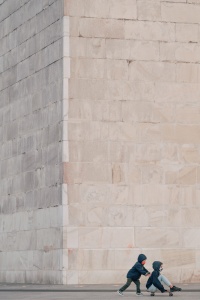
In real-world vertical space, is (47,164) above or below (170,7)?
below

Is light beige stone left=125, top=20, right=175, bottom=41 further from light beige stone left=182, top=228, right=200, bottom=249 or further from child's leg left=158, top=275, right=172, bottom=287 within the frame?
child's leg left=158, top=275, right=172, bottom=287

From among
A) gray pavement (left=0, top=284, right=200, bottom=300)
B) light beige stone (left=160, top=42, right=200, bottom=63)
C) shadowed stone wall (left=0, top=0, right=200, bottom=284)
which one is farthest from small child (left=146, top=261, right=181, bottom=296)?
light beige stone (left=160, top=42, right=200, bottom=63)

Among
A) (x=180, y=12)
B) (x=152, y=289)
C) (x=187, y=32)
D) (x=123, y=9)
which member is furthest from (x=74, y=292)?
(x=180, y=12)

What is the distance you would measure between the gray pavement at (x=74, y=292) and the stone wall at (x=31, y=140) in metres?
2.32

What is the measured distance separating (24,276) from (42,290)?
6.91m

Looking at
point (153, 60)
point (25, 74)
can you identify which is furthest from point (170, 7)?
point (25, 74)

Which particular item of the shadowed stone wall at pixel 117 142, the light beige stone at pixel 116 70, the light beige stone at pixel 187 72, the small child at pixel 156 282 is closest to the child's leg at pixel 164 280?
the small child at pixel 156 282

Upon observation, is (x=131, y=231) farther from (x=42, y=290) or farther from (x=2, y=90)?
(x=2, y=90)

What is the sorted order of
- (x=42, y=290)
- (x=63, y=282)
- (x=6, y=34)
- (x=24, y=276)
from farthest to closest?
(x=6, y=34), (x=24, y=276), (x=63, y=282), (x=42, y=290)

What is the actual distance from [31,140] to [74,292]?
972cm

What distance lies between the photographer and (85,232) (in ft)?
137

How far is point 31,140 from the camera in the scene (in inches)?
1769

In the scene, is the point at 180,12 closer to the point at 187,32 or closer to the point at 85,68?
the point at 187,32

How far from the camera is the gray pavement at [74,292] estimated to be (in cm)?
3391
